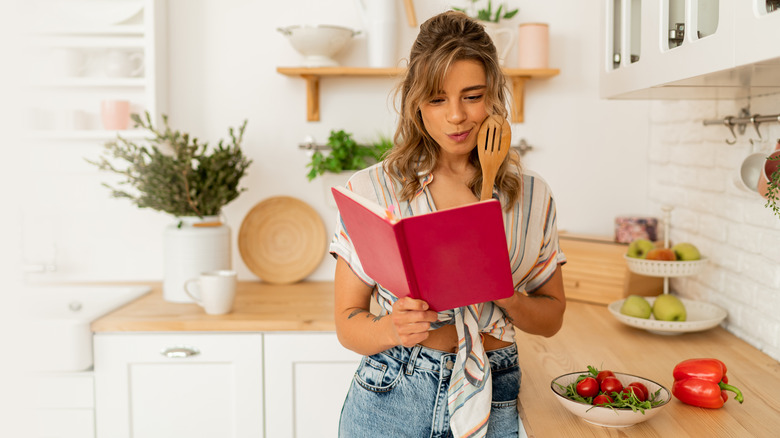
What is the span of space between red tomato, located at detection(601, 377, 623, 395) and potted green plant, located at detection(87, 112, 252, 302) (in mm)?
1330

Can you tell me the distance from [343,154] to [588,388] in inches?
50.0

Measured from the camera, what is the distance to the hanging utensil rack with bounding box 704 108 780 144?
1560mm

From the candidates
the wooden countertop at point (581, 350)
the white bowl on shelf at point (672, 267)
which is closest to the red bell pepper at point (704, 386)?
the wooden countertop at point (581, 350)

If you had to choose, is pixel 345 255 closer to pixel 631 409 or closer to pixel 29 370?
pixel 631 409

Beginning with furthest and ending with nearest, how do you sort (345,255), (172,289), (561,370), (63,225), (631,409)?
(63,225) < (172,289) < (561,370) < (345,255) < (631,409)

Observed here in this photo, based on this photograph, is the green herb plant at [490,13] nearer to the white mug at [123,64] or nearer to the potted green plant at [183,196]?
the potted green plant at [183,196]

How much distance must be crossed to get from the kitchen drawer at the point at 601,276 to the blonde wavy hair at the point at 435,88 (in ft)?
2.93

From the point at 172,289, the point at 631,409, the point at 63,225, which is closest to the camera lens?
the point at 631,409

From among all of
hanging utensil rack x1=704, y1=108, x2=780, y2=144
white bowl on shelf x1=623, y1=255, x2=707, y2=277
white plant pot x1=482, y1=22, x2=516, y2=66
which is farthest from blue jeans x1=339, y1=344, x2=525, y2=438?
white plant pot x1=482, y1=22, x2=516, y2=66

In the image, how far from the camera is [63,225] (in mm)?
2426

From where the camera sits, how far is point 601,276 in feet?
6.87

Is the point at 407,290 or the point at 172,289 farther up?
the point at 407,290

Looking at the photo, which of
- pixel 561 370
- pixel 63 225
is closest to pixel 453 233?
pixel 561 370

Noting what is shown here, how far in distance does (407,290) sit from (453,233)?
14 cm
